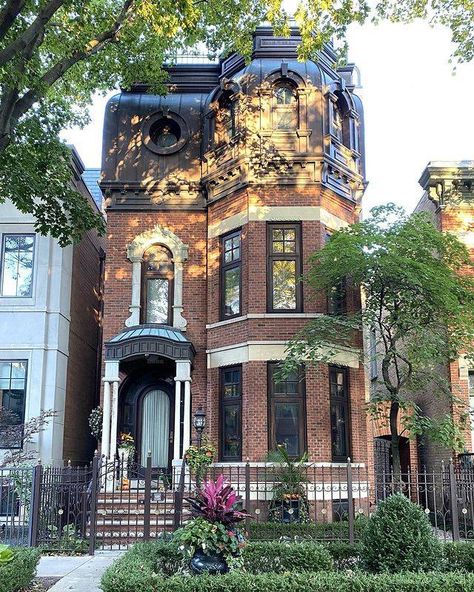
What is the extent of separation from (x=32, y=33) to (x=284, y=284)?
774cm

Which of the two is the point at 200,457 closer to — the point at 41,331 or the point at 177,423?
the point at 177,423

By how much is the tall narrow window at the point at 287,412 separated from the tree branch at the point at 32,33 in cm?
805

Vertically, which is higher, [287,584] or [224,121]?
[224,121]

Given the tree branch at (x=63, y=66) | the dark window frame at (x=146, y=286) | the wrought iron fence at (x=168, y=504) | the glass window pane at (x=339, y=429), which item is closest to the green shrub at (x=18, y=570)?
the wrought iron fence at (x=168, y=504)

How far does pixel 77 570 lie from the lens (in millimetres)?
9445

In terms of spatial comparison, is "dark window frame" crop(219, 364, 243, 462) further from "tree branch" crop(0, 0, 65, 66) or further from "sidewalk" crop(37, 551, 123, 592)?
"tree branch" crop(0, 0, 65, 66)

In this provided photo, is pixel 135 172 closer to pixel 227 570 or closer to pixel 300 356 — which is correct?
pixel 300 356

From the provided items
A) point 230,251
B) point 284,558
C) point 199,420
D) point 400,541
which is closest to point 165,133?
point 230,251

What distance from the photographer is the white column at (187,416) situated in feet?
47.8

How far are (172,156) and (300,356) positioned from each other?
659 centimetres

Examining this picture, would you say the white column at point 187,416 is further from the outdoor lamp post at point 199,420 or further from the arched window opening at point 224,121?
the arched window opening at point 224,121

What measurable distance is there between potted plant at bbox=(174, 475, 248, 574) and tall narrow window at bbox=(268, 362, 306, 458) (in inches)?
246

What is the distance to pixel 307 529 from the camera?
37.0 feet

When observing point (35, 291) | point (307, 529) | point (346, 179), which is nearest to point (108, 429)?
point (35, 291)
